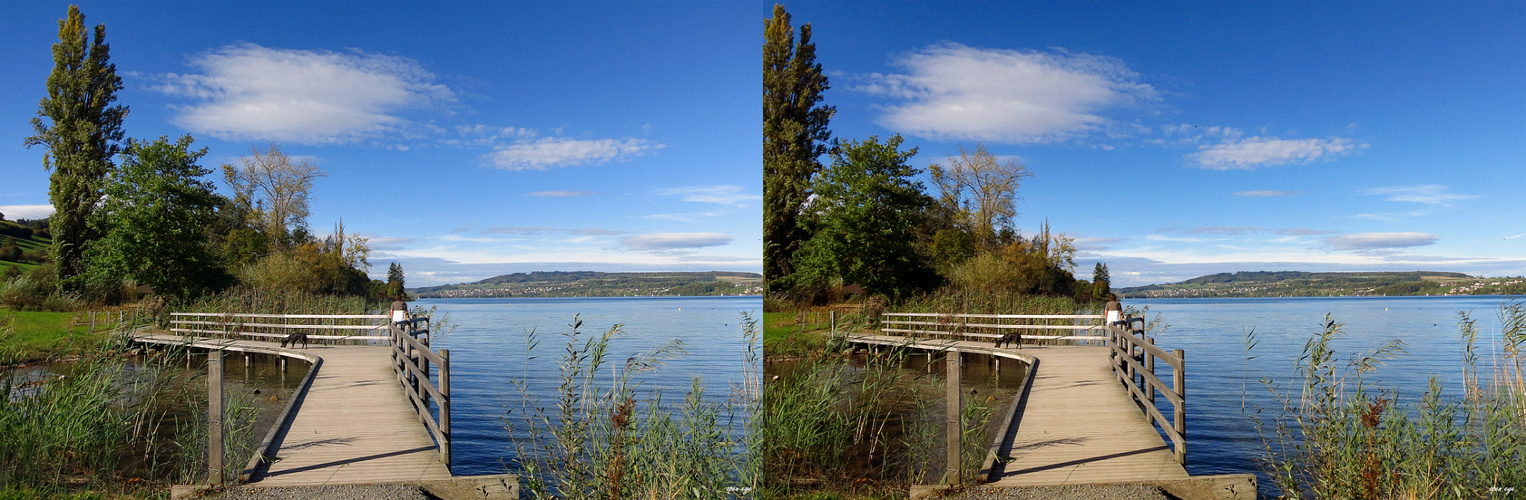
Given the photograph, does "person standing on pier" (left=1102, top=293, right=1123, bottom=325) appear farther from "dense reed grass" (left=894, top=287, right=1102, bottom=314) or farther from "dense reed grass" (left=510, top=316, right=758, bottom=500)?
"dense reed grass" (left=510, top=316, right=758, bottom=500)

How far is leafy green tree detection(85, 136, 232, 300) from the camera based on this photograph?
10594 mm

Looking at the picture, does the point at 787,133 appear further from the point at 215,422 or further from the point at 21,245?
the point at 21,245

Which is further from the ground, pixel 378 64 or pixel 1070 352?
pixel 378 64

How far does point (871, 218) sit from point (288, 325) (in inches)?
461

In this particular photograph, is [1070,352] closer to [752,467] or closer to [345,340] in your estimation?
[752,467]

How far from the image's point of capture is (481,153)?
74.8 feet

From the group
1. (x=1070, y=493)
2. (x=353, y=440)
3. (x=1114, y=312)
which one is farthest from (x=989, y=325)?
(x=353, y=440)

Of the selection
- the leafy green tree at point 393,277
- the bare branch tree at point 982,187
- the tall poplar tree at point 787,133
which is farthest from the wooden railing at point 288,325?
the bare branch tree at point 982,187

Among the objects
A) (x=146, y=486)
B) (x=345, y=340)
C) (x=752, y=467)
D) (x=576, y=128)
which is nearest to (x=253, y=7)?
(x=345, y=340)

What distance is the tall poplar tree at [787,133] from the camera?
13.0m

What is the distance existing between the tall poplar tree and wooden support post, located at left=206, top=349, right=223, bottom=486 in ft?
28.5

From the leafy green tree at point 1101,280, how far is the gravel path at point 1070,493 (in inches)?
592

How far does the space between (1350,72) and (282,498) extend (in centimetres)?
1866

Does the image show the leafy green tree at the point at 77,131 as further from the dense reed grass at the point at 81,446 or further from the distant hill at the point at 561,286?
the distant hill at the point at 561,286
